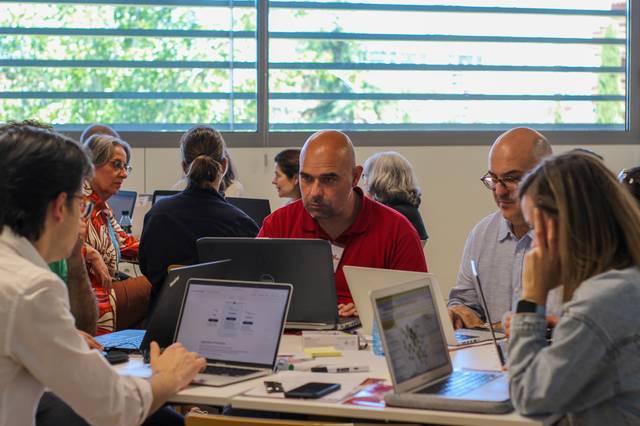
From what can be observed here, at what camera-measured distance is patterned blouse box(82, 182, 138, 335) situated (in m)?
4.31

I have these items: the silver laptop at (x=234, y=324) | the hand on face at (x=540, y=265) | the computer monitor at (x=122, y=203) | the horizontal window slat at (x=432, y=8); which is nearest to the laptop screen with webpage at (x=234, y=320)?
the silver laptop at (x=234, y=324)

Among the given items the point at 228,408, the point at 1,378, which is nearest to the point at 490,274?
the point at 228,408

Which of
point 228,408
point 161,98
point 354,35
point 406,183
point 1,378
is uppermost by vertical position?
point 354,35

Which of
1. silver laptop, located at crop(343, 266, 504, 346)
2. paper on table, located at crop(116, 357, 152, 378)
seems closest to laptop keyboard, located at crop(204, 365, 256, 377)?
paper on table, located at crop(116, 357, 152, 378)

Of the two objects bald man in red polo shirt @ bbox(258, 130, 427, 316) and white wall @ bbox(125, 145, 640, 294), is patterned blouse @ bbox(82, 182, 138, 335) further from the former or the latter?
white wall @ bbox(125, 145, 640, 294)

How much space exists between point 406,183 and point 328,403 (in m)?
3.71

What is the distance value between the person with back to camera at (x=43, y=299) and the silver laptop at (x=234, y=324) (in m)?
0.40

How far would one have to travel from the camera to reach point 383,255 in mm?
3787

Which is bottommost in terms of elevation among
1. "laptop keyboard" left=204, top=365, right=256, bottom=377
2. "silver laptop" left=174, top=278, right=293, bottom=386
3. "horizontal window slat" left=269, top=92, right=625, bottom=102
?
"laptop keyboard" left=204, top=365, right=256, bottom=377

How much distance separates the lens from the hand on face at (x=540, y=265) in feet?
7.66

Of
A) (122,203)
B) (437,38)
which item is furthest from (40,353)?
Answer: (437,38)

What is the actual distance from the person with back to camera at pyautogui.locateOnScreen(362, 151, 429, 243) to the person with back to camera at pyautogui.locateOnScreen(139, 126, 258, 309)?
1.46m

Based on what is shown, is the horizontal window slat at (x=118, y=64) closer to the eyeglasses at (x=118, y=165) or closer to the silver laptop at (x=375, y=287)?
the eyeglasses at (x=118, y=165)

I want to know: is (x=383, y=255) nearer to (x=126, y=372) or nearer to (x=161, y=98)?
(x=126, y=372)
